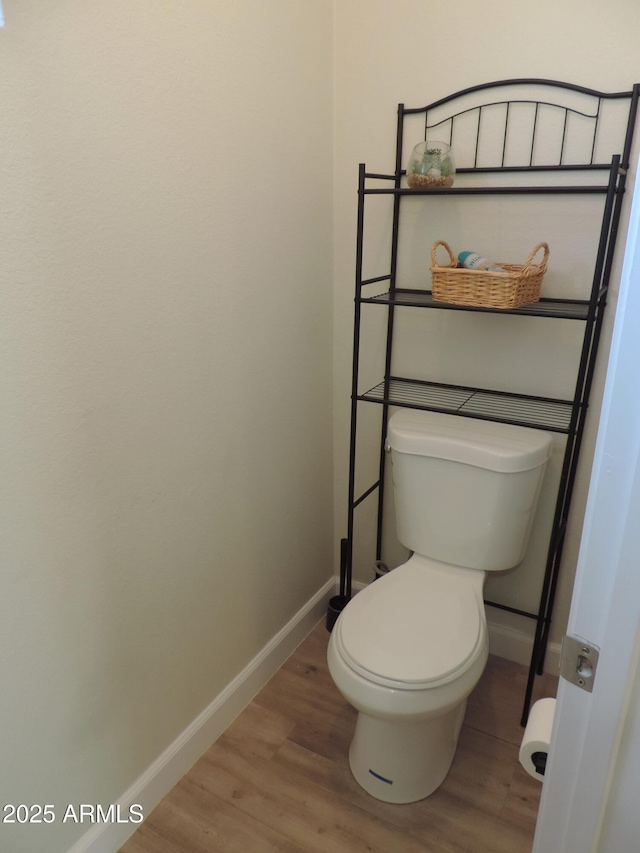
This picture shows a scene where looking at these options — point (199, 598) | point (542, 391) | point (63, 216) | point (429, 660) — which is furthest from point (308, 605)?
point (63, 216)

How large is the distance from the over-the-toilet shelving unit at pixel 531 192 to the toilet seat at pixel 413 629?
0.24 metres

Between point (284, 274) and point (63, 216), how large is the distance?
0.73m

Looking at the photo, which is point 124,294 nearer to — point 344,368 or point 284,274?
point 284,274

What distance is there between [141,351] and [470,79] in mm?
1169

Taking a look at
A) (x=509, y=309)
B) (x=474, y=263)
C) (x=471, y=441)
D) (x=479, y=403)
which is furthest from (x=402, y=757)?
(x=474, y=263)

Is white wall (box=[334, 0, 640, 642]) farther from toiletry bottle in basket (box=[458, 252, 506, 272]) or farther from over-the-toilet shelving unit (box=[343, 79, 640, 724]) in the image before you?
toiletry bottle in basket (box=[458, 252, 506, 272])

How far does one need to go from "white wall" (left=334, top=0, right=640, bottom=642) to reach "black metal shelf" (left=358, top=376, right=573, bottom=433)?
0.04 meters

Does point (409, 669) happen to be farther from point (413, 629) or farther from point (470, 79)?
point (470, 79)

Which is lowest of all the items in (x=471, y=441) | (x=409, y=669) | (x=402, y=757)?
(x=402, y=757)

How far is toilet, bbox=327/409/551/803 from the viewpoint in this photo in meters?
1.36

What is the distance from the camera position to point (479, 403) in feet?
5.63

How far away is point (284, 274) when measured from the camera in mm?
1671

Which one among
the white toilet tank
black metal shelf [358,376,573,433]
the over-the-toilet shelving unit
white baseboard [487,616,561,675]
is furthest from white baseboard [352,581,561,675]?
black metal shelf [358,376,573,433]

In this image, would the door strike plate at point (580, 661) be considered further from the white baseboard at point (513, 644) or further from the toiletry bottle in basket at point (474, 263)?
the white baseboard at point (513, 644)
